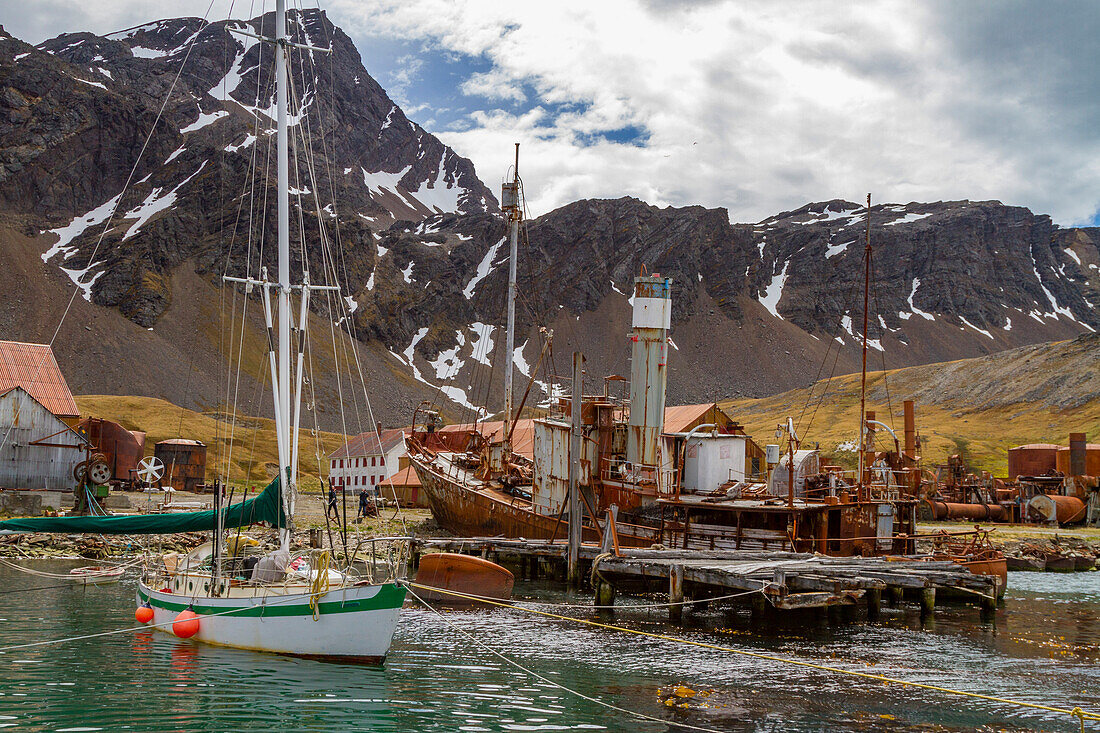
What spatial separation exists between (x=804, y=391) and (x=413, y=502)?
303 ft

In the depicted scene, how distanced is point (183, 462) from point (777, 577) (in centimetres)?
6524

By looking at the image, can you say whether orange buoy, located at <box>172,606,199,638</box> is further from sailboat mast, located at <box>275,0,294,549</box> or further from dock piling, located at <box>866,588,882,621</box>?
dock piling, located at <box>866,588,882,621</box>

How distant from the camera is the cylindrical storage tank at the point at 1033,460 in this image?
78375mm

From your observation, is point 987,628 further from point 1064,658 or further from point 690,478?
point 690,478

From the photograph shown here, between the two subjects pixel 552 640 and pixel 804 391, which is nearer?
pixel 552 640

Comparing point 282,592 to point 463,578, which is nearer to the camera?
point 282,592

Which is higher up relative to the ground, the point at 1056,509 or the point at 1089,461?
the point at 1089,461

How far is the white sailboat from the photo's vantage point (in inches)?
782

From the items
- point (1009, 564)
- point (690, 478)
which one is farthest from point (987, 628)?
point (1009, 564)

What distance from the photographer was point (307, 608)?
20.0m

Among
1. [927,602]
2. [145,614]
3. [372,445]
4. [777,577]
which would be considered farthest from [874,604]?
[372,445]

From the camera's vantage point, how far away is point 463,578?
30.9 meters

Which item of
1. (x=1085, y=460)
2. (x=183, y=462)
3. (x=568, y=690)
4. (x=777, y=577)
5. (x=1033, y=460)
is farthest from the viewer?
(x=1033, y=460)

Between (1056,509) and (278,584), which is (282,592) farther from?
(1056,509)
